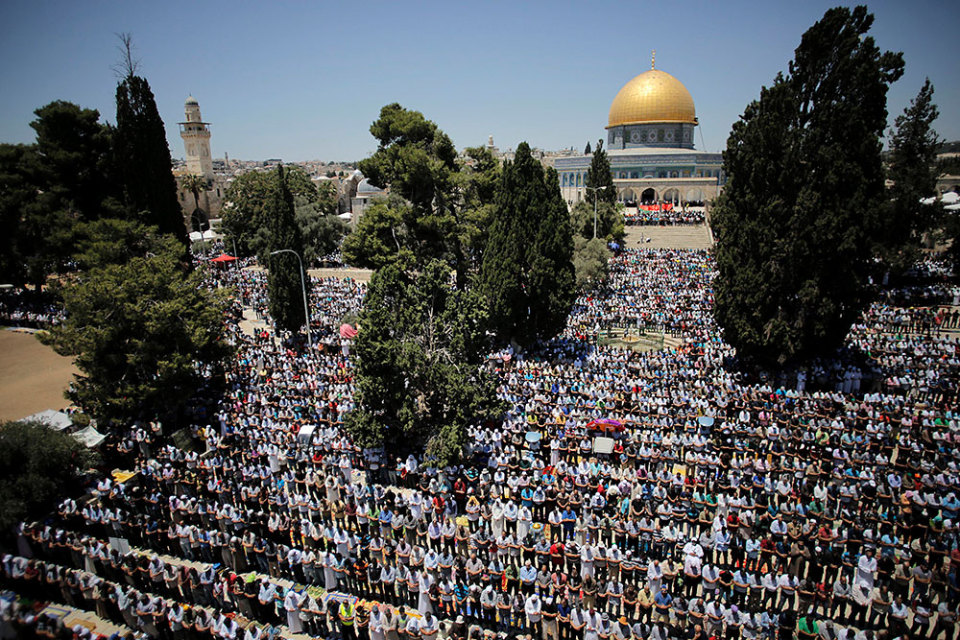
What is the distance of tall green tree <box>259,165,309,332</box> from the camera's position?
929 inches

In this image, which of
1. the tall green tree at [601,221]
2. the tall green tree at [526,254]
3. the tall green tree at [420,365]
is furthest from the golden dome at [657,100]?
the tall green tree at [420,365]

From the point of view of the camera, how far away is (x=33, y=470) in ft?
40.7

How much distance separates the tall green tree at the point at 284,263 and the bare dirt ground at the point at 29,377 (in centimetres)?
852

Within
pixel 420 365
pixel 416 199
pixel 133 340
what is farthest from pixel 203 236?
pixel 420 365

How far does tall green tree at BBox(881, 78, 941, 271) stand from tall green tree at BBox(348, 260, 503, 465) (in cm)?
2151

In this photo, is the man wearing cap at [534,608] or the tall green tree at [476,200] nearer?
the man wearing cap at [534,608]

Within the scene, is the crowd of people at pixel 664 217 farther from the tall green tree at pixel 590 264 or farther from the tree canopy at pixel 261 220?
the tree canopy at pixel 261 220

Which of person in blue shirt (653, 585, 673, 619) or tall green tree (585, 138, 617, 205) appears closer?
person in blue shirt (653, 585, 673, 619)

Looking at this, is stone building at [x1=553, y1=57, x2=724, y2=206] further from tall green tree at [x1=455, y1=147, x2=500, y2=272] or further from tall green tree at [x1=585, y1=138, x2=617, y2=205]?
tall green tree at [x1=455, y1=147, x2=500, y2=272]

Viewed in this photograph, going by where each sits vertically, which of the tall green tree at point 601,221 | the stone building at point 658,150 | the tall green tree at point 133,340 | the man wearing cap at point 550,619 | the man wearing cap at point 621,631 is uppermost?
the stone building at point 658,150

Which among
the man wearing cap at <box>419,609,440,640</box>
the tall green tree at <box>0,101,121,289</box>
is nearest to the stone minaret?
the tall green tree at <box>0,101,121,289</box>

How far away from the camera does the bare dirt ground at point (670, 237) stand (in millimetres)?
47656

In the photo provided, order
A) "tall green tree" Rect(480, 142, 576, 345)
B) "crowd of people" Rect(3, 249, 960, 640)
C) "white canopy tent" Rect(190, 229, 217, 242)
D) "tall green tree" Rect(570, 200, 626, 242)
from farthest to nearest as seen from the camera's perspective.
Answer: "white canopy tent" Rect(190, 229, 217, 242) < "tall green tree" Rect(570, 200, 626, 242) < "tall green tree" Rect(480, 142, 576, 345) < "crowd of people" Rect(3, 249, 960, 640)

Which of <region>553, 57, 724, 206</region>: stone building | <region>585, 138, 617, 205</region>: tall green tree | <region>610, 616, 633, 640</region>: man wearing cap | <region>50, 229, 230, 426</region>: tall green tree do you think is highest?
<region>553, 57, 724, 206</region>: stone building
